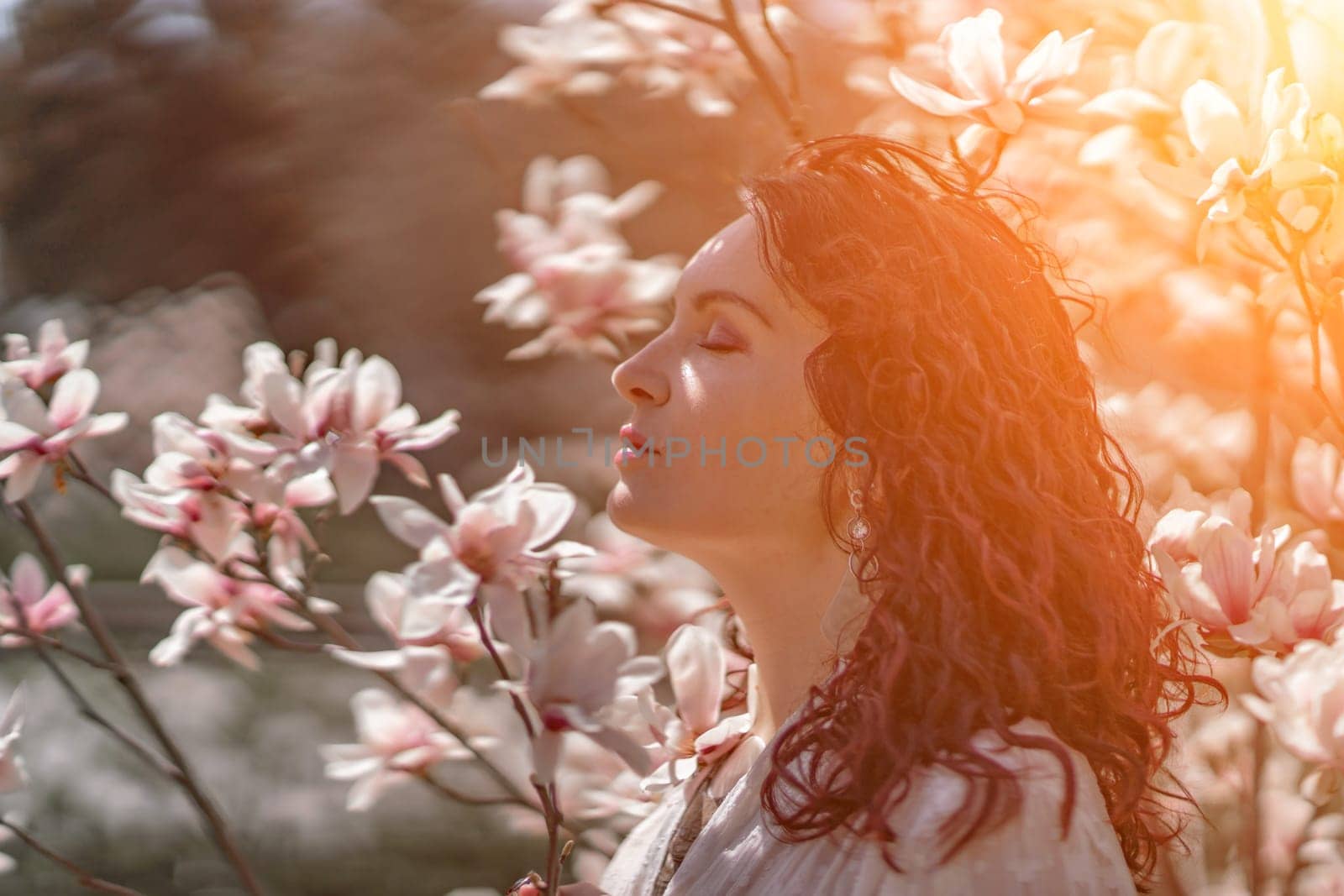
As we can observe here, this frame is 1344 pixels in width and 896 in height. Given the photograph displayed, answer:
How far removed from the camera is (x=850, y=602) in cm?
82

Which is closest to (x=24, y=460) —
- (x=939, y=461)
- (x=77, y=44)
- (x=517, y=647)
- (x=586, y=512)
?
(x=517, y=647)

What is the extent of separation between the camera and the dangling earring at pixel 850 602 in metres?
0.81

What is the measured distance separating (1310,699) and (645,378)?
0.49 m

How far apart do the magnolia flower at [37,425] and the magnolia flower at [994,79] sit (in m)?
0.61

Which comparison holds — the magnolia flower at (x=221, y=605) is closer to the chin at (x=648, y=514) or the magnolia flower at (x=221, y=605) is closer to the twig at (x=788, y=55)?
the chin at (x=648, y=514)

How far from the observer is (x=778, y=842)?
0.72m

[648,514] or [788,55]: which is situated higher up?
[788,55]

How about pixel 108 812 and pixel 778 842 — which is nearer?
pixel 778 842

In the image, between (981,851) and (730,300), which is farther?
(730,300)

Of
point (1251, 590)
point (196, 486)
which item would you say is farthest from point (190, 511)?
point (1251, 590)

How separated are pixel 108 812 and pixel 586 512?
1.06 metres

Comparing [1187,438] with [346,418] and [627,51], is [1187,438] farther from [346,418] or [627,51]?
[346,418]

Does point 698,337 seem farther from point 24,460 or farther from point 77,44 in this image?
point 77,44

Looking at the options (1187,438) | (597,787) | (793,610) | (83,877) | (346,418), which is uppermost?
(346,418)
